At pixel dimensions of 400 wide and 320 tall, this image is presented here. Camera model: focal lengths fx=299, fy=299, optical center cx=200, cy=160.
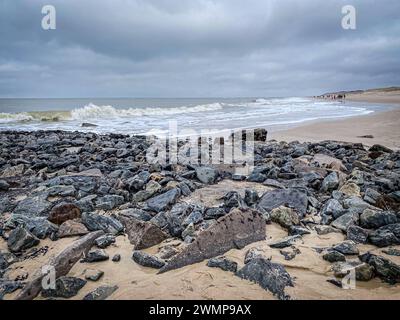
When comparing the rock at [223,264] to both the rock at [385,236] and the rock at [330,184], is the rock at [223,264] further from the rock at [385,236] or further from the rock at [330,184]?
the rock at [330,184]

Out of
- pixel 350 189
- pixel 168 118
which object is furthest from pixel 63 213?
pixel 168 118

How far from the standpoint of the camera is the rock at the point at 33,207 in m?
4.37

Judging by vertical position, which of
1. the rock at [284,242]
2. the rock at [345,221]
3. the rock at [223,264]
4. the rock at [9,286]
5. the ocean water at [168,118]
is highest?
the ocean water at [168,118]

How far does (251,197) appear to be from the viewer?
462cm

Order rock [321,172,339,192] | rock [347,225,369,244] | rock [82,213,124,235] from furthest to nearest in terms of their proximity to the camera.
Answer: rock [321,172,339,192], rock [82,213,124,235], rock [347,225,369,244]

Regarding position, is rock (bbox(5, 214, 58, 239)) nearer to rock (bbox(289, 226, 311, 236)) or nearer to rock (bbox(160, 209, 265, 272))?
rock (bbox(160, 209, 265, 272))

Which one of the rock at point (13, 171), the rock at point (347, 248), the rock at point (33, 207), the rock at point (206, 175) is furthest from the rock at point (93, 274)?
the rock at point (13, 171)

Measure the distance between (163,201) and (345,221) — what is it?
2.53 meters

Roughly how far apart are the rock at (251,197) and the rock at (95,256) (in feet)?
7.24

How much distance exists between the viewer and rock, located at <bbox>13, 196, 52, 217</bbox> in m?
4.37

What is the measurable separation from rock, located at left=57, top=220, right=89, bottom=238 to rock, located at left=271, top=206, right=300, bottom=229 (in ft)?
8.02

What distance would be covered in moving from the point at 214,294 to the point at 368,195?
10.4 ft

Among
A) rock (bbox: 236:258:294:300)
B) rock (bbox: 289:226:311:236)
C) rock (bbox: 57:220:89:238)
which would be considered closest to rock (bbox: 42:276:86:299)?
rock (bbox: 57:220:89:238)
